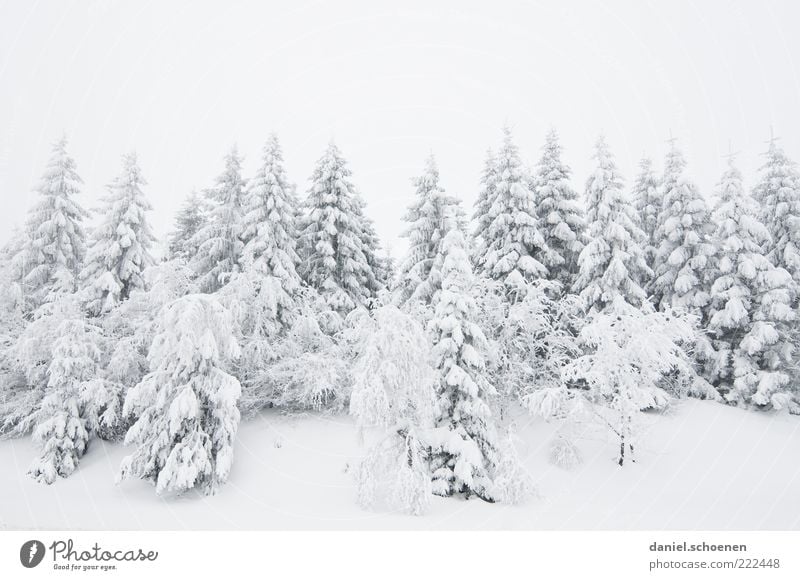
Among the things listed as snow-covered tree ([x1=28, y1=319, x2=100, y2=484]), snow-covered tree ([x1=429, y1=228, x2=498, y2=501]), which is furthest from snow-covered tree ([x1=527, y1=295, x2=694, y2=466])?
snow-covered tree ([x1=28, y1=319, x2=100, y2=484])

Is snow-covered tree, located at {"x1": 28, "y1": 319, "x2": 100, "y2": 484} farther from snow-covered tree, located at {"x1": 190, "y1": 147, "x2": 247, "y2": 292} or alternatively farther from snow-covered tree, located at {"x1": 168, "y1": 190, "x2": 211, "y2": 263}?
snow-covered tree, located at {"x1": 168, "y1": 190, "x2": 211, "y2": 263}

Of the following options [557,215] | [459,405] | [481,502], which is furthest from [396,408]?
[557,215]

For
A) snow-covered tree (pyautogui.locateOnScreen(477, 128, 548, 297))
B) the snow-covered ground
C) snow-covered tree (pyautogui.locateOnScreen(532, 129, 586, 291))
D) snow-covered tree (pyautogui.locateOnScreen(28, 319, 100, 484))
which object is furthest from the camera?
snow-covered tree (pyautogui.locateOnScreen(532, 129, 586, 291))

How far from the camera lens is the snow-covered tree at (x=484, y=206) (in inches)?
861

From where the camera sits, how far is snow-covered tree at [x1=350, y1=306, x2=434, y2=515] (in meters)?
11.0

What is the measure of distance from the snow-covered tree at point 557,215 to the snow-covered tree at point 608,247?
2.91 feet

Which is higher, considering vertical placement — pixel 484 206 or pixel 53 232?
pixel 484 206

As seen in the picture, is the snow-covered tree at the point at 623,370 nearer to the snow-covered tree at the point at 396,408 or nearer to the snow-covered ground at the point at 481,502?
the snow-covered ground at the point at 481,502

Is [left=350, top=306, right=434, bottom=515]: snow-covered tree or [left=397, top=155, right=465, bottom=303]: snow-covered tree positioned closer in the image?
[left=350, top=306, right=434, bottom=515]: snow-covered tree

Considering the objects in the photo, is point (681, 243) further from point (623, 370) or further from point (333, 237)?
point (333, 237)

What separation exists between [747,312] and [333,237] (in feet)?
65.7

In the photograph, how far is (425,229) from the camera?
19766 mm

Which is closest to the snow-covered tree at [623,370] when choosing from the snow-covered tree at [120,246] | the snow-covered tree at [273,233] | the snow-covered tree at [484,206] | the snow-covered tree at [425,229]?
the snow-covered tree at [425,229]

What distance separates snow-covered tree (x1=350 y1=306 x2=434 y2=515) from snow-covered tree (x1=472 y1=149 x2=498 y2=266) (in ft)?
36.2
